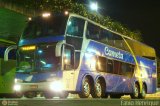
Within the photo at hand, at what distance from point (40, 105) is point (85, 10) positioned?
26.0 m

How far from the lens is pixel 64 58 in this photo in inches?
563

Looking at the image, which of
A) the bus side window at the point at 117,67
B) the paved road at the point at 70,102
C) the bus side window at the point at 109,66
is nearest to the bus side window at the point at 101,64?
the bus side window at the point at 109,66

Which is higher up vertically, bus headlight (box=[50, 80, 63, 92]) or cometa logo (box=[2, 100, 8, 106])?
cometa logo (box=[2, 100, 8, 106])

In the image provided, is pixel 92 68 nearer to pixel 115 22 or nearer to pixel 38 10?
pixel 38 10

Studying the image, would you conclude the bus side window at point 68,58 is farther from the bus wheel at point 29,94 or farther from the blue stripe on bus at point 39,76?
the bus wheel at point 29,94

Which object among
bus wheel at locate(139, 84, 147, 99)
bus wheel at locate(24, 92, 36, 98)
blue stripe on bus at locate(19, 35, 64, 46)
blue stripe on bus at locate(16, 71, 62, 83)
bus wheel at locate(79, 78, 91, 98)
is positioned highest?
blue stripe on bus at locate(19, 35, 64, 46)

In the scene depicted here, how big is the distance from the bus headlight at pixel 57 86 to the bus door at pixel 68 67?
208 mm

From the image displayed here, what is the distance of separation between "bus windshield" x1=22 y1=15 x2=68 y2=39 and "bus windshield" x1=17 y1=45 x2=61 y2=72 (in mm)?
632

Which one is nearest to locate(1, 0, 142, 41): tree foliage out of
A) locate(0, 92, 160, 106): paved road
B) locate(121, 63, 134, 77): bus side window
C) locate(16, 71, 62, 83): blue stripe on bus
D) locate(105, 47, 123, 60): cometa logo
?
locate(121, 63, 134, 77): bus side window

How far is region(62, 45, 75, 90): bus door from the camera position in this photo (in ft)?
47.0

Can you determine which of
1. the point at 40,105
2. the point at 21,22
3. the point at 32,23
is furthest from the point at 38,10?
the point at 40,105

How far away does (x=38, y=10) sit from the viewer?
27438 millimetres

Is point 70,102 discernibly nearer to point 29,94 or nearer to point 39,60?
point 39,60

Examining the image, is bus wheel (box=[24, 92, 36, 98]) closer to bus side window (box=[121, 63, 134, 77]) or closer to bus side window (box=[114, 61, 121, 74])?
bus side window (box=[114, 61, 121, 74])
